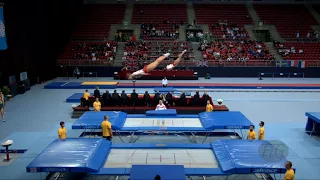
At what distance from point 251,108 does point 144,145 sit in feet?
29.0

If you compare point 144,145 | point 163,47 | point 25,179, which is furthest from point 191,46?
point 25,179

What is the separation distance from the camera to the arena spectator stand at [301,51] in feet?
94.1

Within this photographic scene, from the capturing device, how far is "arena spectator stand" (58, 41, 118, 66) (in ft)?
91.0

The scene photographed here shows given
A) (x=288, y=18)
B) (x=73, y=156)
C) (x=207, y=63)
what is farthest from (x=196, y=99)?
(x=288, y=18)

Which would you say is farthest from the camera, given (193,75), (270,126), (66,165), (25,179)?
(193,75)

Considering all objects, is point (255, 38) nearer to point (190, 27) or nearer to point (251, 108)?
point (190, 27)

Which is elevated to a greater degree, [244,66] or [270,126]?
[244,66]

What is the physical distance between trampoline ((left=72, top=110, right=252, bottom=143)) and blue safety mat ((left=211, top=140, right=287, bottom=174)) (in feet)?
5.47

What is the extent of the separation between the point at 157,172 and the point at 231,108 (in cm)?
1007

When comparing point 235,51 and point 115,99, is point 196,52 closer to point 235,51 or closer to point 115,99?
point 235,51

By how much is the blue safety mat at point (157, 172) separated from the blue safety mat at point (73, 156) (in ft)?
3.70

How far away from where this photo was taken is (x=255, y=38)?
110ft

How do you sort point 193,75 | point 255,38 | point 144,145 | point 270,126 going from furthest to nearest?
point 255,38, point 193,75, point 270,126, point 144,145

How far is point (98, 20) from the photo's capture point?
35.7m
